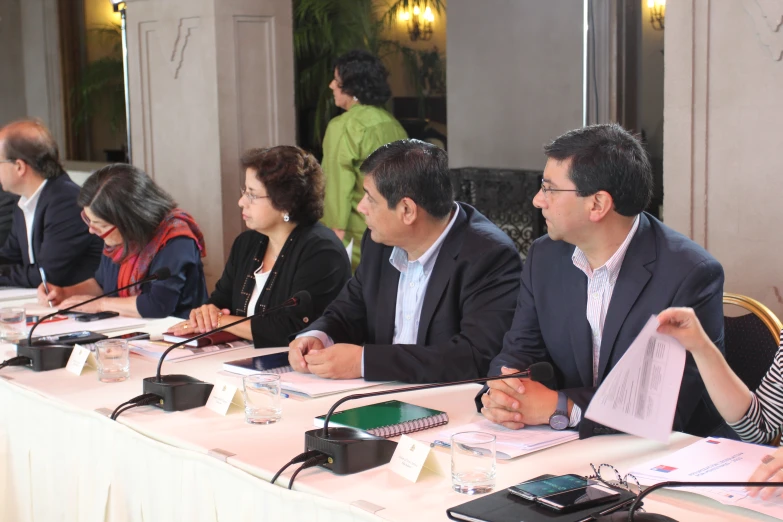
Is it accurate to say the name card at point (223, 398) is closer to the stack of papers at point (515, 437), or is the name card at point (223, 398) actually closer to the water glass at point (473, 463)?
the stack of papers at point (515, 437)

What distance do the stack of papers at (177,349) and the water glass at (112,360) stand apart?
0.20 meters

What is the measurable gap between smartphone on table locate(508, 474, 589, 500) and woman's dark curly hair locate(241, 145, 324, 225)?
180cm

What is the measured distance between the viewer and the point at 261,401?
2037 mm

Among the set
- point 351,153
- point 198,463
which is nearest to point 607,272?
point 198,463

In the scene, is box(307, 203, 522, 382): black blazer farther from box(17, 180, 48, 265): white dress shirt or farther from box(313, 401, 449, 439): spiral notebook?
box(17, 180, 48, 265): white dress shirt

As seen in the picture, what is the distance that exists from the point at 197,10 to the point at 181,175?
3.12 feet

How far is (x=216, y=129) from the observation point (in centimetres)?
543

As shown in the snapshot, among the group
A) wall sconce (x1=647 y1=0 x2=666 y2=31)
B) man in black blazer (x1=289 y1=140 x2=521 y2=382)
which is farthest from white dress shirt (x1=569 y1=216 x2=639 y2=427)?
wall sconce (x1=647 y1=0 x2=666 y2=31)

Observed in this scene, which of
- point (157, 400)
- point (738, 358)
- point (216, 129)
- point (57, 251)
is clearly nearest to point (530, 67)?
point (216, 129)

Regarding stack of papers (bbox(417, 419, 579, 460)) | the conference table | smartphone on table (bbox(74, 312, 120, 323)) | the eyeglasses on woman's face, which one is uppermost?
the eyeglasses on woman's face

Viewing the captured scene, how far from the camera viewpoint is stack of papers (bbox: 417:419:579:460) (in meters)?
1.79

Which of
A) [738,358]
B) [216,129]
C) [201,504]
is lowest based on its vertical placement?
[201,504]

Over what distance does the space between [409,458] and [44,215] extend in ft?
10.3

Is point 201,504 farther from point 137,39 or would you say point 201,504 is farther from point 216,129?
point 137,39
